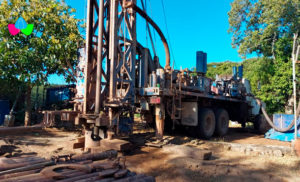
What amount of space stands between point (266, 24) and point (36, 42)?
16855mm

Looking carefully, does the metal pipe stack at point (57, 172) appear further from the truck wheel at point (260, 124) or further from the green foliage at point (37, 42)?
the truck wheel at point (260, 124)

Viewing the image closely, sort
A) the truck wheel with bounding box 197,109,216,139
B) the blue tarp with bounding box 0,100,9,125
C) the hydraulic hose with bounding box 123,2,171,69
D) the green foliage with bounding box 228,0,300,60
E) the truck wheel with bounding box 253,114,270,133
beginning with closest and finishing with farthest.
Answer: the hydraulic hose with bounding box 123,2,171,69 < the truck wheel with bounding box 197,109,216,139 < the blue tarp with bounding box 0,100,9,125 < the truck wheel with bounding box 253,114,270,133 < the green foliage with bounding box 228,0,300,60

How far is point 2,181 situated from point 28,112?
1020cm

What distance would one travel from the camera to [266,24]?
19.0m

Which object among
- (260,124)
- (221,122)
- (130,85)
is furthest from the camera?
(260,124)

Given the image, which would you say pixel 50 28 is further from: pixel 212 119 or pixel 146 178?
pixel 146 178

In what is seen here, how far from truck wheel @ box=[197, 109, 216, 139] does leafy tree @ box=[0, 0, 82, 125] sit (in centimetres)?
597

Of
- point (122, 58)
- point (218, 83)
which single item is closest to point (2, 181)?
point (122, 58)

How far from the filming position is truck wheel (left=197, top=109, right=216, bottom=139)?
932 centimetres

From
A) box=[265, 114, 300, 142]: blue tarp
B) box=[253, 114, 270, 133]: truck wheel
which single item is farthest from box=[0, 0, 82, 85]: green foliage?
box=[253, 114, 270, 133]: truck wheel

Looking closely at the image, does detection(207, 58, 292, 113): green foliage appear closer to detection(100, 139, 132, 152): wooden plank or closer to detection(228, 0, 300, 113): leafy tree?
detection(228, 0, 300, 113): leafy tree

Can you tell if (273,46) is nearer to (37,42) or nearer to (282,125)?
(282,125)

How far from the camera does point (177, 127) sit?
35.2 ft

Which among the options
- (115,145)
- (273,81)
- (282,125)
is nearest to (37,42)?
(115,145)
